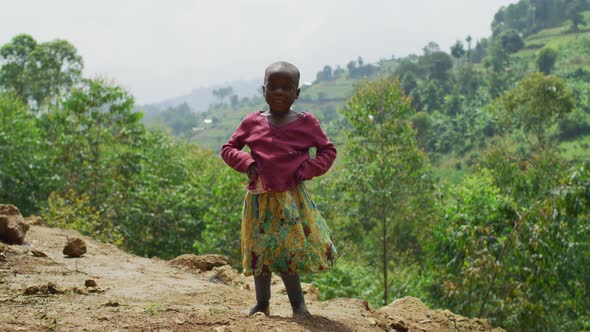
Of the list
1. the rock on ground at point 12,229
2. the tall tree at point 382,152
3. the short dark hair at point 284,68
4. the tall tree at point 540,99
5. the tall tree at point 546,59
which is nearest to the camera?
the short dark hair at point 284,68

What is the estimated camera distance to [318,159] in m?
3.74

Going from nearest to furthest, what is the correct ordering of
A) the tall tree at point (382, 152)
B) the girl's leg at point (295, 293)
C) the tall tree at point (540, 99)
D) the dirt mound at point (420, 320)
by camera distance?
the girl's leg at point (295, 293)
the dirt mound at point (420, 320)
the tall tree at point (382, 152)
the tall tree at point (540, 99)

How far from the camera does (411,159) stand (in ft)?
53.0

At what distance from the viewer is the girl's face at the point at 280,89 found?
12.0 feet

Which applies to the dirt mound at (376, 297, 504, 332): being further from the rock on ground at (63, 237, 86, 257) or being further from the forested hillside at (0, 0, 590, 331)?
the rock on ground at (63, 237, 86, 257)

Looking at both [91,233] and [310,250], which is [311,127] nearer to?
[310,250]

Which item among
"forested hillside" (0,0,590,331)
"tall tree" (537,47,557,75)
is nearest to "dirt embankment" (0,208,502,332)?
"forested hillside" (0,0,590,331)

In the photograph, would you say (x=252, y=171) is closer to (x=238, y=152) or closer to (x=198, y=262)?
(x=238, y=152)

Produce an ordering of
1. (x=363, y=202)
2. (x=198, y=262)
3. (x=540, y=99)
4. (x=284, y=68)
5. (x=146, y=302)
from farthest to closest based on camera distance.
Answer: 1. (x=540, y=99)
2. (x=363, y=202)
3. (x=198, y=262)
4. (x=146, y=302)
5. (x=284, y=68)

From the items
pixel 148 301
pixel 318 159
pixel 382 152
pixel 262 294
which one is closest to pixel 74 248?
pixel 148 301

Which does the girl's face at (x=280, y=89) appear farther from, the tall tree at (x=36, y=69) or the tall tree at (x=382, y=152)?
the tall tree at (x=36, y=69)

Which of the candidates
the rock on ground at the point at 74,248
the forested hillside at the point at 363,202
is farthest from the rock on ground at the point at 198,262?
the forested hillside at the point at 363,202

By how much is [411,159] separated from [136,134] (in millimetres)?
9071

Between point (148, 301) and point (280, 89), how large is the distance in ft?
5.90
